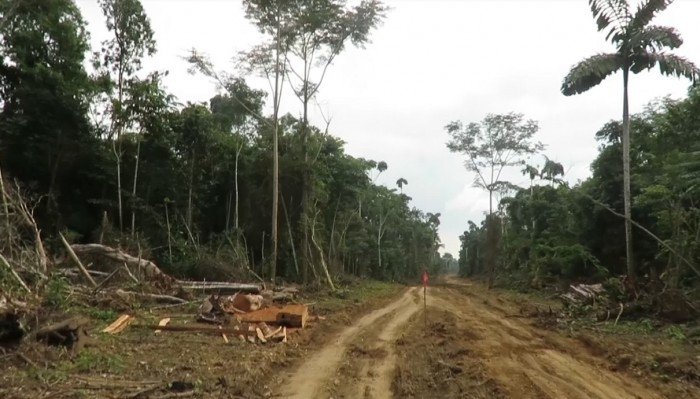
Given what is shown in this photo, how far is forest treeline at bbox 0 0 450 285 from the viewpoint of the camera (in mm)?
25188

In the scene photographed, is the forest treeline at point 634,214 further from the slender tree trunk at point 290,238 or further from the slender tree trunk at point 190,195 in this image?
the slender tree trunk at point 190,195

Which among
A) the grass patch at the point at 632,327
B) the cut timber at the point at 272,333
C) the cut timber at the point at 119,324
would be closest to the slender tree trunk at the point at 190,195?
the cut timber at the point at 119,324

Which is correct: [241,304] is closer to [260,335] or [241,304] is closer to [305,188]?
[260,335]

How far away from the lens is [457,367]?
8.62 metres

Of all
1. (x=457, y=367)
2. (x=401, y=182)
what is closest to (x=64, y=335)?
(x=457, y=367)

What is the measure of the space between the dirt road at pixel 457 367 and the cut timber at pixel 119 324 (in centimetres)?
415

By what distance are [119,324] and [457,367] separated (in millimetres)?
7148

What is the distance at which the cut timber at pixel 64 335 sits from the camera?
326 inches

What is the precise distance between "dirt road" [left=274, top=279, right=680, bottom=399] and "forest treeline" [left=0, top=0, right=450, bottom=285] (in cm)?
1244

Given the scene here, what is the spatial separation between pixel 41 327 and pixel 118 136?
21.3 metres

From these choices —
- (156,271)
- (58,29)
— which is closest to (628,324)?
(156,271)

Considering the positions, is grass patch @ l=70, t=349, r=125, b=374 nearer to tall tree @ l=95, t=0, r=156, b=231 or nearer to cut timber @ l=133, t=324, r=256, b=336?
cut timber @ l=133, t=324, r=256, b=336

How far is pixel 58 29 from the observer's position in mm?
26266

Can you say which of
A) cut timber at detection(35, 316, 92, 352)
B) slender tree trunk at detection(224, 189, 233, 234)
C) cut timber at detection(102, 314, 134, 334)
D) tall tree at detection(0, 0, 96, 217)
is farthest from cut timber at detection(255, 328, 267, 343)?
slender tree trunk at detection(224, 189, 233, 234)
